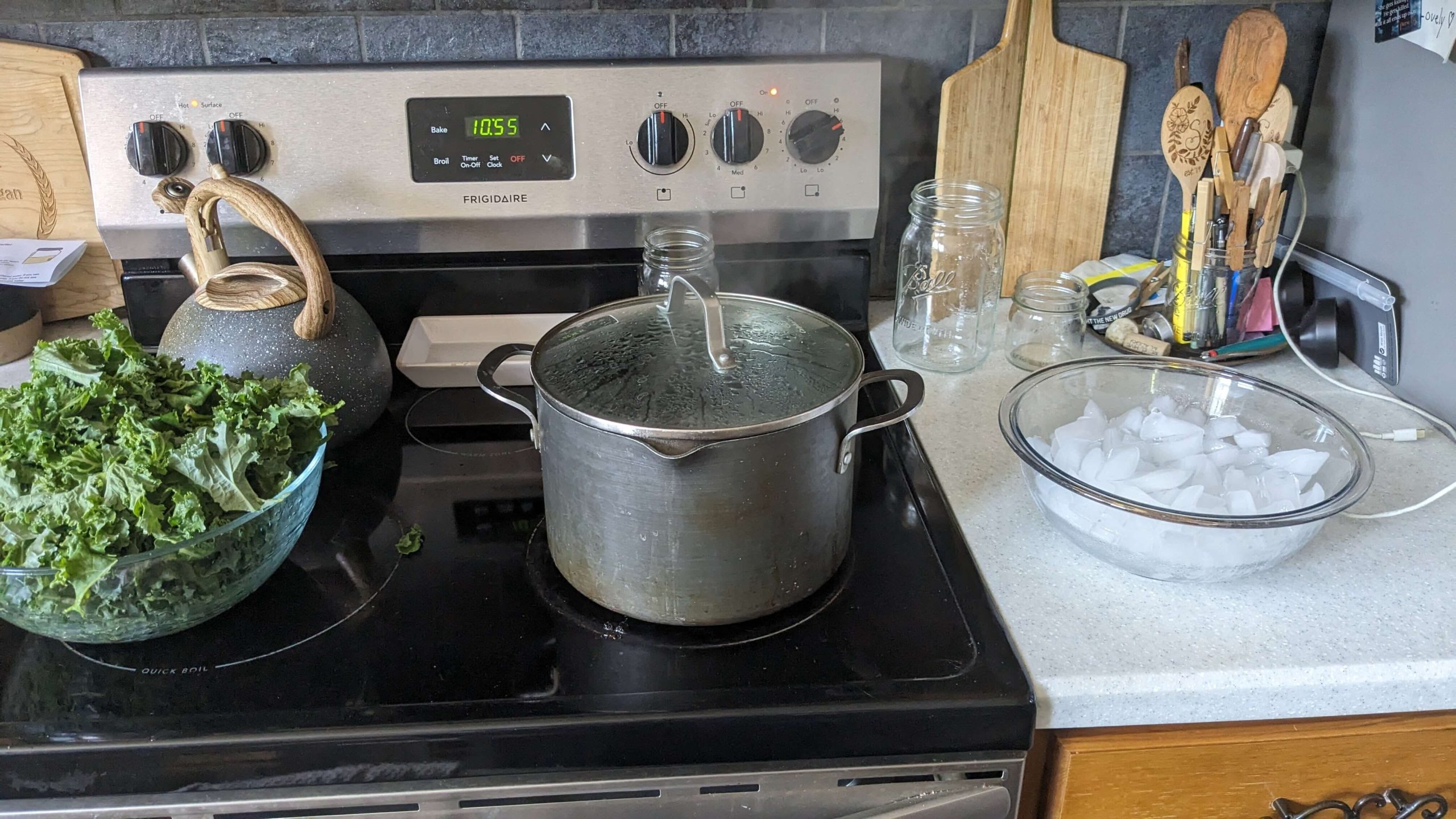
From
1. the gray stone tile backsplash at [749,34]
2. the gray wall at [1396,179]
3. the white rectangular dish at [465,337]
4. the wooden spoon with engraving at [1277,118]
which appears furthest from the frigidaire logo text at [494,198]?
the gray wall at [1396,179]

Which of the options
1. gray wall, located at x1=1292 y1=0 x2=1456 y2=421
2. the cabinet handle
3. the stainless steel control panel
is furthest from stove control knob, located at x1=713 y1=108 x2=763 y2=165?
the cabinet handle

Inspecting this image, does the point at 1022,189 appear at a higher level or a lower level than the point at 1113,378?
higher

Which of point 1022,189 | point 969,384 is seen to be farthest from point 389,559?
point 1022,189

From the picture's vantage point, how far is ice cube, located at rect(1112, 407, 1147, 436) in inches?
35.1

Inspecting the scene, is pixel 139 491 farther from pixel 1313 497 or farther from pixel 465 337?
pixel 1313 497

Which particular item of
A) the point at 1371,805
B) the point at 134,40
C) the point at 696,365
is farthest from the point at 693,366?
the point at 134,40

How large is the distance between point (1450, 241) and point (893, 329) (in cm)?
56

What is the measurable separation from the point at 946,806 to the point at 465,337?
30.1 inches

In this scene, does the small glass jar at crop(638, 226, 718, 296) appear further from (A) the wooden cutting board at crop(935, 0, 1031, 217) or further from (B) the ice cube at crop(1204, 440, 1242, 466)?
(B) the ice cube at crop(1204, 440, 1242, 466)

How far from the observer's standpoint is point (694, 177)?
3.68 feet

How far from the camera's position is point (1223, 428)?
895mm

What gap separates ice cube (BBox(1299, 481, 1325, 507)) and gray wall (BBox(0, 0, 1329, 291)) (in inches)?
23.5

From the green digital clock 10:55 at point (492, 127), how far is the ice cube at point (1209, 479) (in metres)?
0.75

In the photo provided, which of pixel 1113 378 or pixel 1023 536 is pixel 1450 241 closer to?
pixel 1113 378
